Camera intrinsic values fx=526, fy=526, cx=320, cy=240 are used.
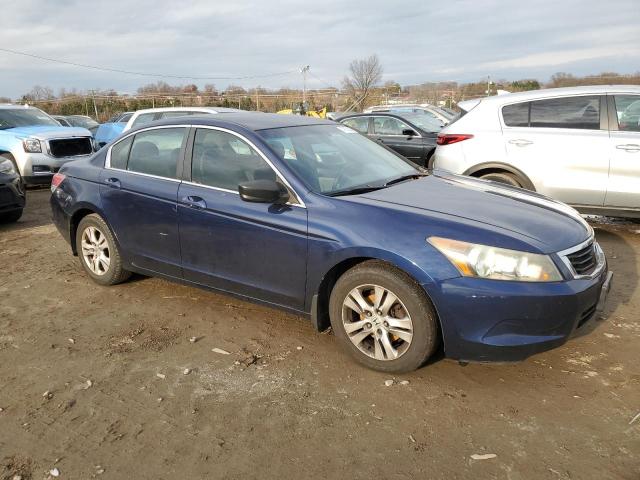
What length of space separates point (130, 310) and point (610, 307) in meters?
4.00

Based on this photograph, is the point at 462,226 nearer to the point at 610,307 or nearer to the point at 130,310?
the point at 610,307

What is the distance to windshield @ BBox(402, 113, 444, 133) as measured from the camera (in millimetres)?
11500

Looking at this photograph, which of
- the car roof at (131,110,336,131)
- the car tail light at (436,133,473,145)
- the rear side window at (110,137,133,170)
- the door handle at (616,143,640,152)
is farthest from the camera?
the car tail light at (436,133,473,145)

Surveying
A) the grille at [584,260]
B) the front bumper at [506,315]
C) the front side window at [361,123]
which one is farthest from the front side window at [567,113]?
the front side window at [361,123]

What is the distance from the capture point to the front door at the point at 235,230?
356 cm

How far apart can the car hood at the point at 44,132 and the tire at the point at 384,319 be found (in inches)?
380

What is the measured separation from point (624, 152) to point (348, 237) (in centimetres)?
438

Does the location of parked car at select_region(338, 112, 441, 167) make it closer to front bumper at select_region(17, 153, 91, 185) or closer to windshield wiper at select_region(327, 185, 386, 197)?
front bumper at select_region(17, 153, 91, 185)

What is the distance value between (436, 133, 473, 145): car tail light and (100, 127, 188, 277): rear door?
390cm

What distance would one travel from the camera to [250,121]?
4.23 metres

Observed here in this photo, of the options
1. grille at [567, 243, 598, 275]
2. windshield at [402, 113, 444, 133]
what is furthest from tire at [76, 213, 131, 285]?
windshield at [402, 113, 444, 133]

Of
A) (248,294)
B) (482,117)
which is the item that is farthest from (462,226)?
(482,117)

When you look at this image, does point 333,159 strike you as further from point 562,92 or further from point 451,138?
point 562,92

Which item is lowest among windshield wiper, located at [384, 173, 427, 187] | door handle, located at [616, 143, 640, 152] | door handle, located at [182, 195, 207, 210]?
door handle, located at [182, 195, 207, 210]
